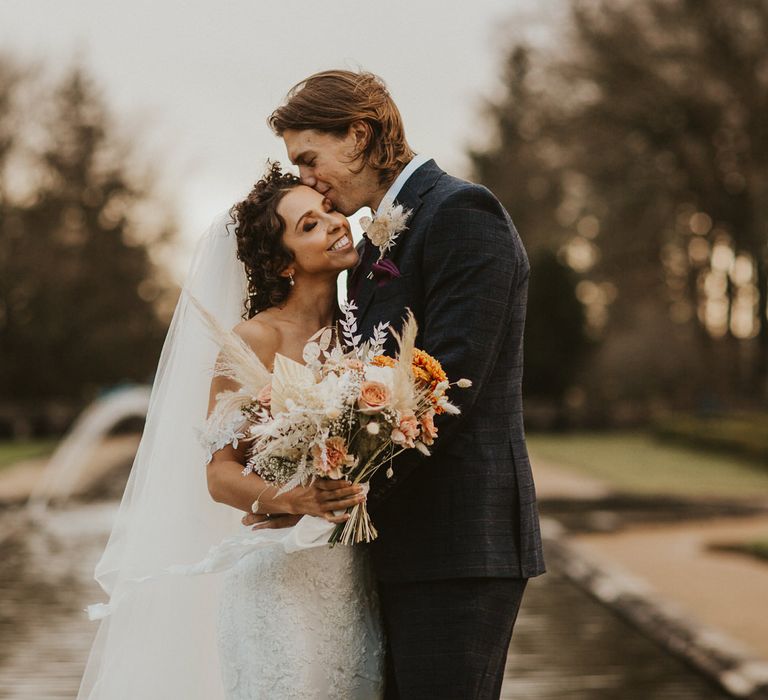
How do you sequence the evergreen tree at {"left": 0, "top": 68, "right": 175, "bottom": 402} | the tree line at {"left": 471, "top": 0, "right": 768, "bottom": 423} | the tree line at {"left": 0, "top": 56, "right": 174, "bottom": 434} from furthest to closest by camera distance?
1. the evergreen tree at {"left": 0, "top": 68, "right": 175, "bottom": 402}
2. the tree line at {"left": 0, "top": 56, "right": 174, "bottom": 434}
3. the tree line at {"left": 471, "top": 0, "right": 768, "bottom": 423}

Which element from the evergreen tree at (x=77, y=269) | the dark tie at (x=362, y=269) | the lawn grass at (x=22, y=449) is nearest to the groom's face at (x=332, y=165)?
the dark tie at (x=362, y=269)

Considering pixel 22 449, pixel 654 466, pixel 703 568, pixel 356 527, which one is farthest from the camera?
pixel 22 449

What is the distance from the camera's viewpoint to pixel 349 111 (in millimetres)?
3316

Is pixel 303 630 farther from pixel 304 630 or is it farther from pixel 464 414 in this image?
pixel 464 414

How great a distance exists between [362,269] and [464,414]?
1.93 feet

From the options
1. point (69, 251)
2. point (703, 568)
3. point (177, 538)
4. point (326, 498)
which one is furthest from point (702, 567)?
point (69, 251)

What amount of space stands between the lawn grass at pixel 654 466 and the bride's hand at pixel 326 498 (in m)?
15.4

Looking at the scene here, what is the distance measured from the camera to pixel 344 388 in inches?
113

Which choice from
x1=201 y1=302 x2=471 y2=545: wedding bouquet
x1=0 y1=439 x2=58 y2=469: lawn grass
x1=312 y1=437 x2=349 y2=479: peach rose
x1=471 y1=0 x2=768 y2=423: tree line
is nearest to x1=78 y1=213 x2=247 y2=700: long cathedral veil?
x1=201 y1=302 x2=471 y2=545: wedding bouquet

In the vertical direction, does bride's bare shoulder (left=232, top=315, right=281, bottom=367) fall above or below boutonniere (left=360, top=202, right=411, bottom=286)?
below

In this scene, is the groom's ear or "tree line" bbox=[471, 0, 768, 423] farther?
"tree line" bbox=[471, 0, 768, 423]

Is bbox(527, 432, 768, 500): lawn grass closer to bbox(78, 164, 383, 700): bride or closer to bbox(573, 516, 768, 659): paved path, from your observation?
bbox(573, 516, 768, 659): paved path

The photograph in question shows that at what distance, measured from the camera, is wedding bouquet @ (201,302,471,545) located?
288 centimetres

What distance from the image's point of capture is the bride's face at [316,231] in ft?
11.2
